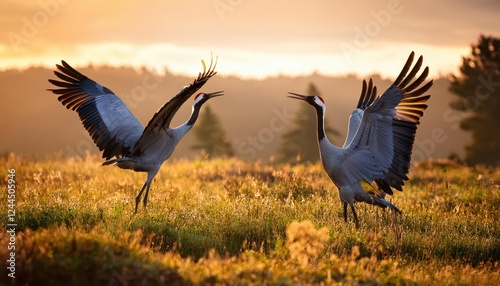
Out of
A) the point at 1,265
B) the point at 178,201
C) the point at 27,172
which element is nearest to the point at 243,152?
the point at 27,172

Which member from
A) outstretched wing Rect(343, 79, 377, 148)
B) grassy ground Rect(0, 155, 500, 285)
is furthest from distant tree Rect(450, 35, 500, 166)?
outstretched wing Rect(343, 79, 377, 148)

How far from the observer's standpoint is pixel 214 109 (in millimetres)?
68062

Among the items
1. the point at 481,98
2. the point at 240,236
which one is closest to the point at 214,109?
the point at 481,98

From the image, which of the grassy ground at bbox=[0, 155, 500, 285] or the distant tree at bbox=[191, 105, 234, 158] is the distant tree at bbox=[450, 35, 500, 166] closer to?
the distant tree at bbox=[191, 105, 234, 158]

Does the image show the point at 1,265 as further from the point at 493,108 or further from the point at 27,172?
the point at 493,108

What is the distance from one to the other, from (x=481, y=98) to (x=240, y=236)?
117 feet

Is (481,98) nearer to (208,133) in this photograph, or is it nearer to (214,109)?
(208,133)

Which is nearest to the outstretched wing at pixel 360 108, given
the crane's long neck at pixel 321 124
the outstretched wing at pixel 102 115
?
the crane's long neck at pixel 321 124

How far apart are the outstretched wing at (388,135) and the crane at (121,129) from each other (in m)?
2.59

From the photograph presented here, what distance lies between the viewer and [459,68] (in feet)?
136

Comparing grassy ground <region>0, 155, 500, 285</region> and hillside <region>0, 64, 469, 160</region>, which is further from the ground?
hillside <region>0, 64, 469, 160</region>

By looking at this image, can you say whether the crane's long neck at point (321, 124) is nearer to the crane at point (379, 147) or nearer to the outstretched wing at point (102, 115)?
the crane at point (379, 147)

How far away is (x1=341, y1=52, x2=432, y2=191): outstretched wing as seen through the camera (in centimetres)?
1072

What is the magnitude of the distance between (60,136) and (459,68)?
34999 mm
